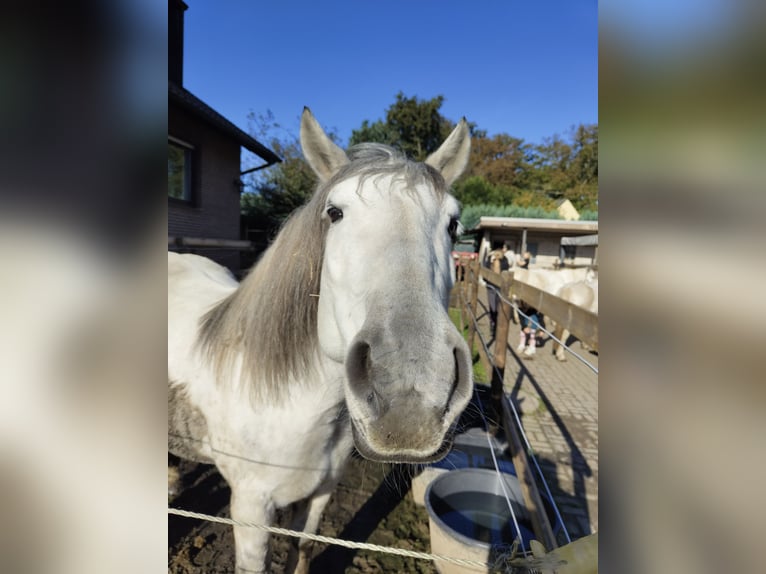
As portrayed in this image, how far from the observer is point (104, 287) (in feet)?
1.55

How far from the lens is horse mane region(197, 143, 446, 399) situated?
68.4 inches

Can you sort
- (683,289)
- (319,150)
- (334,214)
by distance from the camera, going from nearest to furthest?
(683,289), (334,214), (319,150)

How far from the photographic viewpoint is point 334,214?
157 cm

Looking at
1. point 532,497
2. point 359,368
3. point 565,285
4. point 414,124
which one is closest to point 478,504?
point 532,497

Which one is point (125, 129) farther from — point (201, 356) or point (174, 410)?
point (174, 410)

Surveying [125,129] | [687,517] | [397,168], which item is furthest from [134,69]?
[397,168]

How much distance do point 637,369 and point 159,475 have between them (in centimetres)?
59

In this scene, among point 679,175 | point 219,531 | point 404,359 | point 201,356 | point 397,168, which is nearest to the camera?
point 679,175

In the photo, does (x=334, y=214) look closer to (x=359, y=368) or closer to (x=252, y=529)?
(x=359, y=368)

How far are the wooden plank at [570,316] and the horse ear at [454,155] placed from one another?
946 millimetres

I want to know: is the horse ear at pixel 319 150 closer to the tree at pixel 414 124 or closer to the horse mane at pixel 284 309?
the horse mane at pixel 284 309

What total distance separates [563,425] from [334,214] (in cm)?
488

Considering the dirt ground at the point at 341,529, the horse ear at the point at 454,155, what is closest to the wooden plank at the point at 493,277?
the dirt ground at the point at 341,529

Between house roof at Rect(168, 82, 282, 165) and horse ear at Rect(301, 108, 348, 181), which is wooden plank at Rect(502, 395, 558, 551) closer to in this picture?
horse ear at Rect(301, 108, 348, 181)
